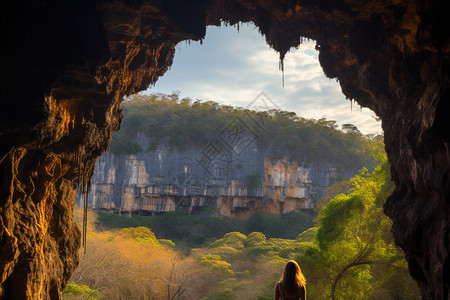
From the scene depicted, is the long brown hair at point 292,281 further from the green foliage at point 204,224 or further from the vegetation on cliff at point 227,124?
the vegetation on cliff at point 227,124

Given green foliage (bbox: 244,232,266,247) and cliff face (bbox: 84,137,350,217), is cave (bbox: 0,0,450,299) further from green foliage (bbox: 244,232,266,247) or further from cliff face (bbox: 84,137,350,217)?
cliff face (bbox: 84,137,350,217)

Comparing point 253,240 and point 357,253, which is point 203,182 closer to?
point 253,240

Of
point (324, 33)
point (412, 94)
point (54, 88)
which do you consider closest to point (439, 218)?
point (412, 94)

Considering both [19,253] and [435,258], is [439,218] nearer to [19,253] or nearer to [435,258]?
[435,258]

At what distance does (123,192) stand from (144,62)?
3874cm

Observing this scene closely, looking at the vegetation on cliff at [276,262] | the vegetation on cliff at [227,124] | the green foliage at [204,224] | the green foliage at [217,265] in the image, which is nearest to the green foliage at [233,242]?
the vegetation on cliff at [276,262]

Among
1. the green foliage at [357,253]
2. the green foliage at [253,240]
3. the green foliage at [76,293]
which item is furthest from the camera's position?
the green foliage at [253,240]

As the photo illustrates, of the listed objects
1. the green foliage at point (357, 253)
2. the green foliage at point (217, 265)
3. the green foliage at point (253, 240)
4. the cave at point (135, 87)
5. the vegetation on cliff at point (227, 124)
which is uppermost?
the vegetation on cliff at point (227, 124)

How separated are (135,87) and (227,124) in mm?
43733

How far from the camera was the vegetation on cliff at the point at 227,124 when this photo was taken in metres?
49.6

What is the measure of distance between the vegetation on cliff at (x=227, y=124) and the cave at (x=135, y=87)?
3957 centimetres

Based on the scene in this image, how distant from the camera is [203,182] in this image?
48.3 metres

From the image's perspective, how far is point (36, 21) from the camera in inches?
230

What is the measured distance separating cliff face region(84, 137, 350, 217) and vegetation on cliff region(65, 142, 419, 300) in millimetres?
7621
